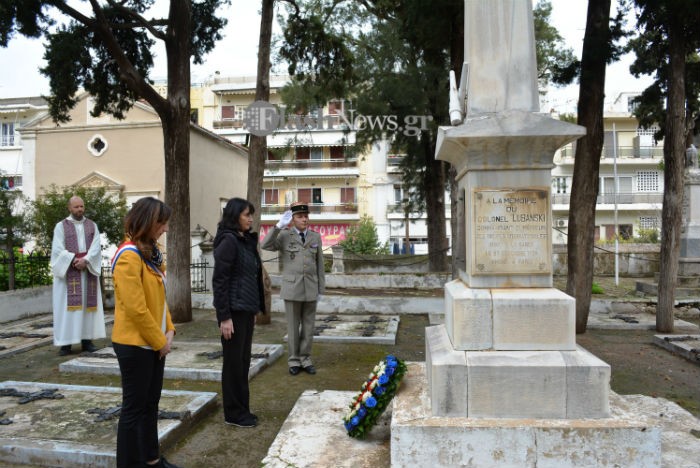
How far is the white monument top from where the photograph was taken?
371cm

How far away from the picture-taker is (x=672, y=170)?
827 cm

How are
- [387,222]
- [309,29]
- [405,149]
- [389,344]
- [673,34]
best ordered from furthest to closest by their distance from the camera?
1. [387,222]
2. [405,149]
3. [309,29]
4. [673,34]
5. [389,344]

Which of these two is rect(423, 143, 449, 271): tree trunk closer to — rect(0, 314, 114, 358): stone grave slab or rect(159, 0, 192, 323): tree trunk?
rect(159, 0, 192, 323): tree trunk

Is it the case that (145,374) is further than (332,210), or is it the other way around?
(332,210)

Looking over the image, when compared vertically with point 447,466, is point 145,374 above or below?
above

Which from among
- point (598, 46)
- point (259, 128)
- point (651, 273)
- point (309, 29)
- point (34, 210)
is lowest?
point (651, 273)

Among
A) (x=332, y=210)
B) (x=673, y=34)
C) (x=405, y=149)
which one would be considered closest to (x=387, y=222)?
(x=332, y=210)

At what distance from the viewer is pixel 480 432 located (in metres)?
3.10

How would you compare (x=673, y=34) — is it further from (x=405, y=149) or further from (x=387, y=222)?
(x=387, y=222)

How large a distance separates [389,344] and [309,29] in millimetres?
6981

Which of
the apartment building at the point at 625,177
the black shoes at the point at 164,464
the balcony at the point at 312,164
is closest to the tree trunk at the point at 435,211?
the black shoes at the point at 164,464

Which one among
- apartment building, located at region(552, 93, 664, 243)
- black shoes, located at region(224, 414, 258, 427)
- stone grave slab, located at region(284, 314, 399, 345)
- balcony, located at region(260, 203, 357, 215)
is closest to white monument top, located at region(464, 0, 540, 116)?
black shoes, located at region(224, 414, 258, 427)

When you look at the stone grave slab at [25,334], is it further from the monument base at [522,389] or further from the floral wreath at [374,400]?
the monument base at [522,389]

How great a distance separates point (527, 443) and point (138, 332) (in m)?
2.39
